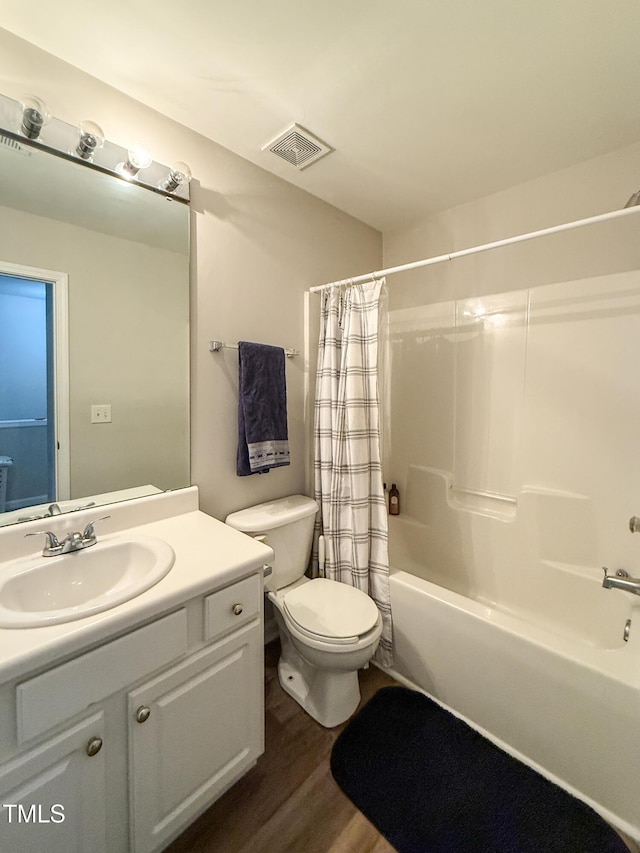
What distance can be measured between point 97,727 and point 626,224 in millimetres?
2560

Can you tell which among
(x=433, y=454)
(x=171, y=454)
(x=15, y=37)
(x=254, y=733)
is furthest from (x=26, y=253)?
(x=433, y=454)

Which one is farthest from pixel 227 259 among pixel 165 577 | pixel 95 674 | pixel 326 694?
pixel 326 694

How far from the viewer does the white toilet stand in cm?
134

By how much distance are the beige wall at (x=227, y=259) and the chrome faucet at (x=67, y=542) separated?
1.52ft

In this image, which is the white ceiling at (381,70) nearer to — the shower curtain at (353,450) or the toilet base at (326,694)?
the shower curtain at (353,450)

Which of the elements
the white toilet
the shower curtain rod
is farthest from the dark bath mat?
the shower curtain rod

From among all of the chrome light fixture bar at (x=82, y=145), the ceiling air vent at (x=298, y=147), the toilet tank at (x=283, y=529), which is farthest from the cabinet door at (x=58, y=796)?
the ceiling air vent at (x=298, y=147)

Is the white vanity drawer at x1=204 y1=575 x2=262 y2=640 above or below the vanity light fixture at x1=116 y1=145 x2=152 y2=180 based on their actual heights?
below

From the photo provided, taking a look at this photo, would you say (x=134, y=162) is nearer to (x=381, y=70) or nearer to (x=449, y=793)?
(x=381, y=70)

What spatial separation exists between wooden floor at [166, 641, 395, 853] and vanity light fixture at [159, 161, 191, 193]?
2.17 m

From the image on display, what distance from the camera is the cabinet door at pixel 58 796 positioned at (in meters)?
0.72

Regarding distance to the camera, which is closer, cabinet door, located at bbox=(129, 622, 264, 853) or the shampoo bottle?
cabinet door, located at bbox=(129, 622, 264, 853)

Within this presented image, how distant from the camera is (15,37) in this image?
1083 mm

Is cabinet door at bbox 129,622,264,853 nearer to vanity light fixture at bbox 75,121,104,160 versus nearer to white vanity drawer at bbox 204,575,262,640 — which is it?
white vanity drawer at bbox 204,575,262,640
